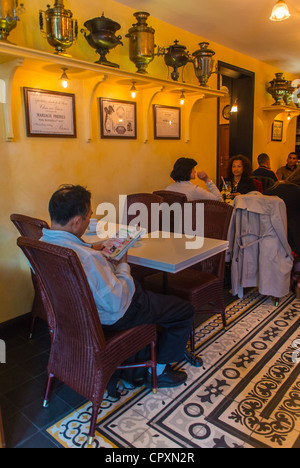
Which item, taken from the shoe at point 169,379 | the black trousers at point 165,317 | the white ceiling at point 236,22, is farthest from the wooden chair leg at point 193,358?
the white ceiling at point 236,22

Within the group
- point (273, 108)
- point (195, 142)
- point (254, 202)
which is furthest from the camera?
point (273, 108)

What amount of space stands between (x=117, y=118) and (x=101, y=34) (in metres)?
0.77

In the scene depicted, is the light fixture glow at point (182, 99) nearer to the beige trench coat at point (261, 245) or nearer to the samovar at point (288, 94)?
the beige trench coat at point (261, 245)

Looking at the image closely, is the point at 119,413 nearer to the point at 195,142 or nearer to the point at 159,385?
the point at 159,385

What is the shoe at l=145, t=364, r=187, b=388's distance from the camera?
6.90 ft

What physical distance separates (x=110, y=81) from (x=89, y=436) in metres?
2.66

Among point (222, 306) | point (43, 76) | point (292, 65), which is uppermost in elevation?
point (292, 65)

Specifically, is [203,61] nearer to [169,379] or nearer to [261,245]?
[261,245]

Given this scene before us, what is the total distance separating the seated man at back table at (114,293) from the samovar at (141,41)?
77.5 inches

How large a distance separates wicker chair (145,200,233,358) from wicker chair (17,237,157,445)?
21.9 inches

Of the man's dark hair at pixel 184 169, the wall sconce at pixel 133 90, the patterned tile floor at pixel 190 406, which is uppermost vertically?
the wall sconce at pixel 133 90

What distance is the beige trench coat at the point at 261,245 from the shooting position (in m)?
3.02

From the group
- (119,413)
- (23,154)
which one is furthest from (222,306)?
(23,154)
